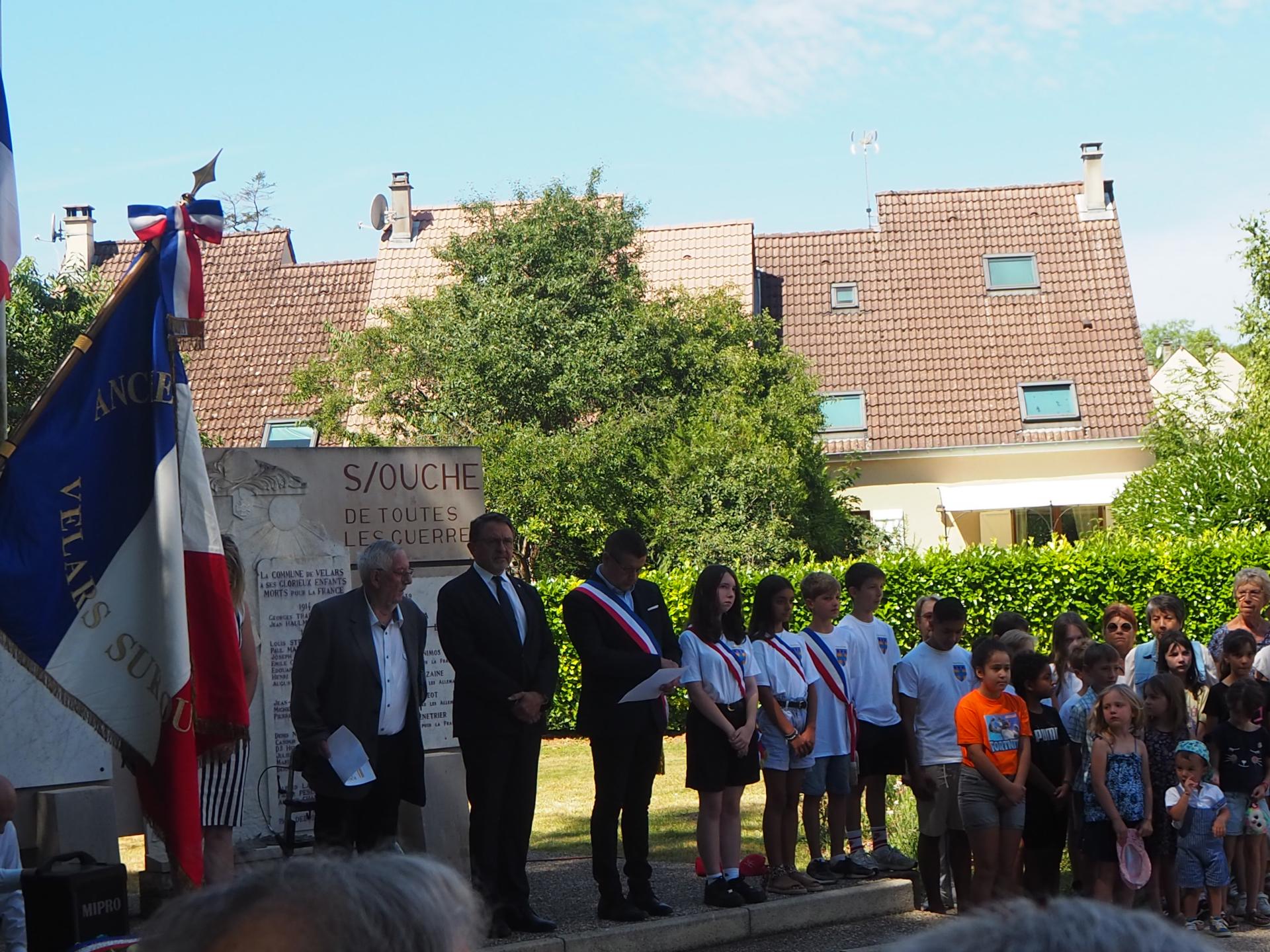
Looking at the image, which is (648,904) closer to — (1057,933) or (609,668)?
(609,668)

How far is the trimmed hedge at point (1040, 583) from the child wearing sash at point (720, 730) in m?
11.9

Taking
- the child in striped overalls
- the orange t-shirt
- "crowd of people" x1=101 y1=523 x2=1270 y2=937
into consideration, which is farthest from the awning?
the orange t-shirt

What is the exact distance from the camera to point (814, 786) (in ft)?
30.6

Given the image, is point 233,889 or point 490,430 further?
point 490,430

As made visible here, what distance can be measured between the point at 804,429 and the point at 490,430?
596cm

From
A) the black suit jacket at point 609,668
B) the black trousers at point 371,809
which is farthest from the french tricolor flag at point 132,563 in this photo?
the black suit jacket at point 609,668

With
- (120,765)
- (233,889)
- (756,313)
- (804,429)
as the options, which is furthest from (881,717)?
(756,313)

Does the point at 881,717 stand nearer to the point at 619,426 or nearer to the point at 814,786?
the point at 814,786

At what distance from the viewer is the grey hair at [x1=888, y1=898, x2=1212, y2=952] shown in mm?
1246

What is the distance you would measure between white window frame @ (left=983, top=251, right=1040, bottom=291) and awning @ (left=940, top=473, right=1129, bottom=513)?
5374 mm

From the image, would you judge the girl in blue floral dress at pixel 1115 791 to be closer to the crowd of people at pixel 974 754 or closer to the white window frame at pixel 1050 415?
the crowd of people at pixel 974 754

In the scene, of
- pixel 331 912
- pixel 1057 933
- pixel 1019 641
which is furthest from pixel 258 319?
pixel 1057 933

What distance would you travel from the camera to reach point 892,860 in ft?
31.6

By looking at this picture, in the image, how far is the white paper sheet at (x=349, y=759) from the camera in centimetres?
762
